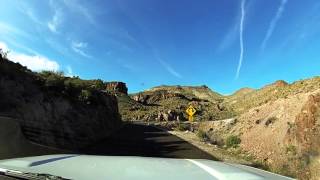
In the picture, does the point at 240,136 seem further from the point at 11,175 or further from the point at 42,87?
the point at 11,175

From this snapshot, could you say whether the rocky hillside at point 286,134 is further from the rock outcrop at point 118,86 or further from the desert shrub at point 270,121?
the rock outcrop at point 118,86

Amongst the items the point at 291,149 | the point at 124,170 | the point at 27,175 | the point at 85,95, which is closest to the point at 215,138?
the point at 85,95

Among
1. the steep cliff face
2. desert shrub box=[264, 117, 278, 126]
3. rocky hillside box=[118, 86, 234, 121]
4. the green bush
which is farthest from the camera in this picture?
rocky hillside box=[118, 86, 234, 121]

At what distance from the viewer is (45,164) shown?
4.59 meters

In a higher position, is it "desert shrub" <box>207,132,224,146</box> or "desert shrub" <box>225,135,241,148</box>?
"desert shrub" <box>207,132,224,146</box>

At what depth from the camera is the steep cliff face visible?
822 inches

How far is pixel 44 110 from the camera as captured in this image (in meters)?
23.6

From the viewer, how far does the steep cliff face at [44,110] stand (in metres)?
20.9

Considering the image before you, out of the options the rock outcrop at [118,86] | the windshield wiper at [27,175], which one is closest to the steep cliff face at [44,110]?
the windshield wiper at [27,175]

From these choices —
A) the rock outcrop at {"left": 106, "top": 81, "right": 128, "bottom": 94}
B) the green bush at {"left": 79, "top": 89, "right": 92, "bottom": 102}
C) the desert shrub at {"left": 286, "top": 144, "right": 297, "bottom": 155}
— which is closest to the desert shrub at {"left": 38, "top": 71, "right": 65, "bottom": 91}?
the green bush at {"left": 79, "top": 89, "right": 92, "bottom": 102}

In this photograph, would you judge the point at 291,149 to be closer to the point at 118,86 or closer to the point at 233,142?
the point at 233,142

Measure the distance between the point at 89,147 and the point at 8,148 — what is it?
1491cm

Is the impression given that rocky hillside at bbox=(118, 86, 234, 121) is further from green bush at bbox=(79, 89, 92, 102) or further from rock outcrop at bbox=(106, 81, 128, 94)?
green bush at bbox=(79, 89, 92, 102)

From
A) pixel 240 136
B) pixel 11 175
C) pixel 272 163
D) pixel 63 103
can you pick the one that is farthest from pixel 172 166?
pixel 240 136
